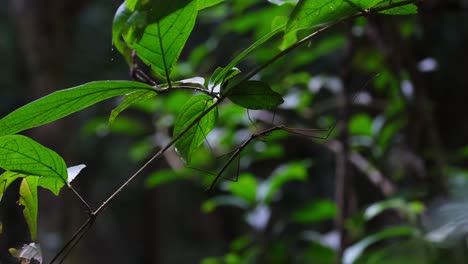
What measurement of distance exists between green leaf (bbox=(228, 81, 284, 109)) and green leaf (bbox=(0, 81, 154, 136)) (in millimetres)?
53

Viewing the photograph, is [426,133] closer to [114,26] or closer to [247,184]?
[247,184]

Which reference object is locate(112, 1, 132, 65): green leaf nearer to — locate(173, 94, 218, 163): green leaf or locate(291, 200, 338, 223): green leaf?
locate(173, 94, 218, 163): green leaf

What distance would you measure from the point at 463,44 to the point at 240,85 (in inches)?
52.3

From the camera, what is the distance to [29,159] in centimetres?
33

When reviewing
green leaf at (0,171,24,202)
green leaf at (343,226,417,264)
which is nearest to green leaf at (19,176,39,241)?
green leaf at (0,171,24,202)

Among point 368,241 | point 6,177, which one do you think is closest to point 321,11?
point 6,177

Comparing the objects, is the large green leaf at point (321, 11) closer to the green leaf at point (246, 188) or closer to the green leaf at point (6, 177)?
the green leaf at point (6, 177)

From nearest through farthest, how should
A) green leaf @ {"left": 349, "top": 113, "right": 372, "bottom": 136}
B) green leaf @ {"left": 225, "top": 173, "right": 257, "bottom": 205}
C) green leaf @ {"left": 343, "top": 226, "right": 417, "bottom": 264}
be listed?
green leaf @ {"left": 343, "top": 226, "right": 417, "bottom": 264} < green leaf @ {"left": 225, "top": 173, "right": 257, "bottom": 205} < green leaf @ {"left": 349, "top": 113, "right": 372, "bottom": 136}

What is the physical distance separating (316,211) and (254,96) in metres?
0.64

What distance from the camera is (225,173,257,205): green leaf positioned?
0.91m

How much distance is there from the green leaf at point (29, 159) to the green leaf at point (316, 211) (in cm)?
65

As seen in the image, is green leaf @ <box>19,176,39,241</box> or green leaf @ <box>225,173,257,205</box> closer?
green leaf @ <box>19,176,39,241</box>

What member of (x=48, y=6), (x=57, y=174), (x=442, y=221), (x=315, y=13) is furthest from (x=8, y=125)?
(x=48, y=6)

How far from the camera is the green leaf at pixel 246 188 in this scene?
0.91m
